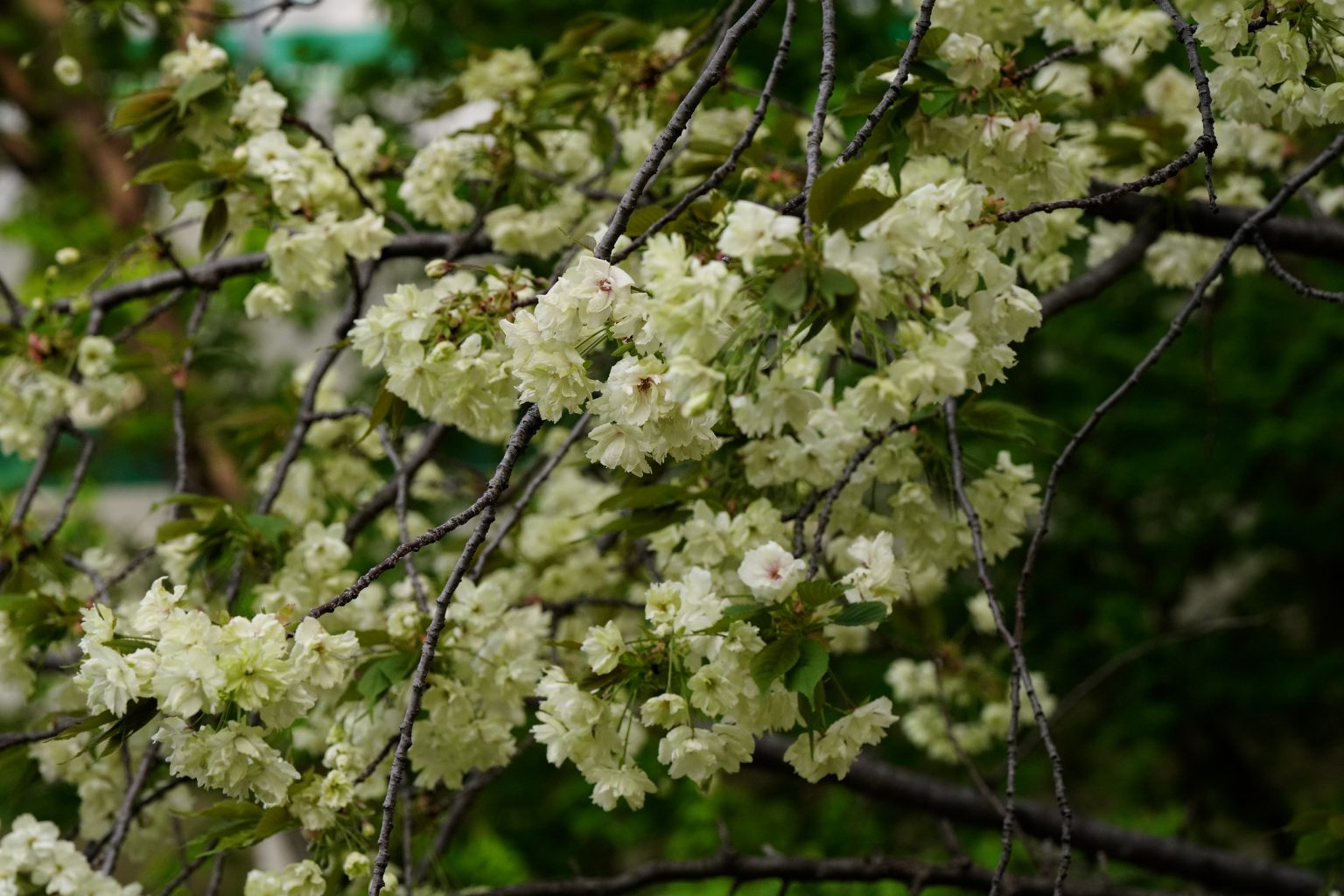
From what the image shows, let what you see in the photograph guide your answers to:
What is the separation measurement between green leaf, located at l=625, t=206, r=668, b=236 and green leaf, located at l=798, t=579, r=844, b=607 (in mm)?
426

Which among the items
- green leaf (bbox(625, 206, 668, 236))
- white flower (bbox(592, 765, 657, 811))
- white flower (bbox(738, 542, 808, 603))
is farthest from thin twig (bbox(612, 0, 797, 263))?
white flower (bbox(592, 765, 657, 811))

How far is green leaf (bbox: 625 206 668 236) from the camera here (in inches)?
54.5

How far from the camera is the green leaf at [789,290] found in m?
1.03

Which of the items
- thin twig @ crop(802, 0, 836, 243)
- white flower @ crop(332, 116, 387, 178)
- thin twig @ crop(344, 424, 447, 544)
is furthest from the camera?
white flower @ crop(332, 116, 387, 178)

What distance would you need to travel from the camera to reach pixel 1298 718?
17.4 ft

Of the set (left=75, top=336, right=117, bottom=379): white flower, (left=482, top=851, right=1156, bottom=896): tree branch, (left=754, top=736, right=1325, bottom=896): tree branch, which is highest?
(left=75, top=336, right=117, bottom=379): white flower

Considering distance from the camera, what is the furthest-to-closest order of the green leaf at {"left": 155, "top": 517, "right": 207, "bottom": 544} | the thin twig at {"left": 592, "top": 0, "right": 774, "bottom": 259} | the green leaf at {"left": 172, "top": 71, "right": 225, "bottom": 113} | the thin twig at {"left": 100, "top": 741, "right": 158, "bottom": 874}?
the green leaf at {"left": 172, "top": 71, "right": 225, "bottom": 113} < the green leaf at {"left": 155, "top": 517, "right": 207, "bottom": 544} < the thin twig at {"left": 100, "top": 741, "right": 158, "bottom": 874} < the thin twig at {"left": 592, "top": 0, "right": 774, "bottom": 259}

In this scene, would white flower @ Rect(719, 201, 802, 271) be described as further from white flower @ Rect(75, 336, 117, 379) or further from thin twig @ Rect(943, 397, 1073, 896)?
white flower @ Rect(75, 336, 117, 379)

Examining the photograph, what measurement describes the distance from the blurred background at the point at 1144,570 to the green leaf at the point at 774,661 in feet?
8.99

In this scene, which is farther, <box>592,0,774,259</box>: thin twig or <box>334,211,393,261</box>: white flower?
<box>334,211,393,261</box>: white flower

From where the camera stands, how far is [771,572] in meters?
1.40

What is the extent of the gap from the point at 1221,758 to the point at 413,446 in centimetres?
354

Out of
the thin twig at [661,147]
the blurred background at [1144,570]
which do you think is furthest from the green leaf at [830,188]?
the blurred background at [1144,570]

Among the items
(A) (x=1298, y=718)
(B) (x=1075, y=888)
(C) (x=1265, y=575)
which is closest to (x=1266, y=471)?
(C) (x=1265, y=575)
